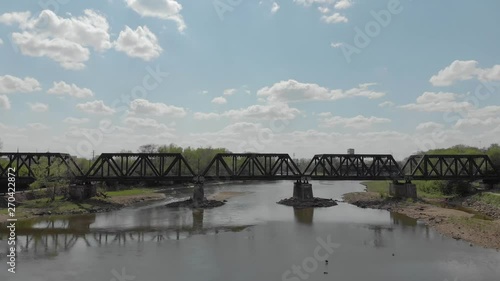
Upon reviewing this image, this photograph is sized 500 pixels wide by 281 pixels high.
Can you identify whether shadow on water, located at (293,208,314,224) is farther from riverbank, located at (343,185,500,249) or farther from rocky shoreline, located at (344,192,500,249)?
riverbank, located at (343,185,500,249)

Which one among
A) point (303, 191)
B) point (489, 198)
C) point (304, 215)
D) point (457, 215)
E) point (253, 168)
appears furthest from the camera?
point (253, 168)

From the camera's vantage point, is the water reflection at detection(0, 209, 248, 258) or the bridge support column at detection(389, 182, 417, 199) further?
the bridge support column at detection(389, 182, 417, 199)

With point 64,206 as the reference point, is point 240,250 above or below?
below

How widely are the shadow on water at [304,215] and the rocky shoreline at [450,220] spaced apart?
11.4m

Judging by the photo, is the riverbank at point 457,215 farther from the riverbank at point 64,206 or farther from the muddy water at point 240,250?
the riverbank at point 64,206

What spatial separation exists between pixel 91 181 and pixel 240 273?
162 ft

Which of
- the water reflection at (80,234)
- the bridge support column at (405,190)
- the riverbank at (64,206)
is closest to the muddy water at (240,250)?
the water reflection at (80,234)

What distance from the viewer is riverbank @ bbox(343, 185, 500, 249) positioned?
111 ft

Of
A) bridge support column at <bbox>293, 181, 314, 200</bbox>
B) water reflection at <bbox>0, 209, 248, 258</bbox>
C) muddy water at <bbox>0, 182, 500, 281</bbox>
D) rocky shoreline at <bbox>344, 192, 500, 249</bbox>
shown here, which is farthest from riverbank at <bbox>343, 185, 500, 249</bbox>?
water reflection at <bbox>0, 209, 248, 258</bbox>

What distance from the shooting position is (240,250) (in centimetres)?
2898

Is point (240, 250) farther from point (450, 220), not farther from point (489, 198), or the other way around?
point (489, 198)

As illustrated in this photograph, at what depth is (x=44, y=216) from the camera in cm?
4575

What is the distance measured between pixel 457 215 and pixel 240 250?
105 ft

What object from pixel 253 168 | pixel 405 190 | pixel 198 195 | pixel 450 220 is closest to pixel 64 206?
pixel 198 195
